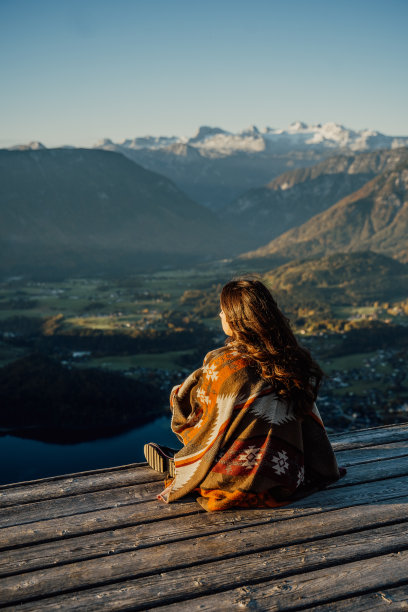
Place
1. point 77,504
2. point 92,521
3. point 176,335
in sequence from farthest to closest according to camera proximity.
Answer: point 176,335 → point 77,504 → point 92,521

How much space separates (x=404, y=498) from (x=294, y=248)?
170796 millimetres

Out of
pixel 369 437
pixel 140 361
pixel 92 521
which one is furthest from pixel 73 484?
Answer: pixel 140 361

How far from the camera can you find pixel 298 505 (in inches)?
176

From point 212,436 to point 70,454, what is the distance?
21636 mm

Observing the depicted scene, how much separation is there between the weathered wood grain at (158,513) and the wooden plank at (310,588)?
2.55 feet

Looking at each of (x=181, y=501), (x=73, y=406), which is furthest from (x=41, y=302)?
(x=181, y=501)

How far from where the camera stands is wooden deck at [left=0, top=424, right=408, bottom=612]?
10.9ft

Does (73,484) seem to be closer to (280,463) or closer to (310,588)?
(280,463)

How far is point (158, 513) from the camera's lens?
14.4 ft

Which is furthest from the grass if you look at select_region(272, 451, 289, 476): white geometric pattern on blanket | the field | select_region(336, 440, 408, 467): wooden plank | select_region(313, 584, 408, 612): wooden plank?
select_region(313, 584, 408, 612): wooden plank

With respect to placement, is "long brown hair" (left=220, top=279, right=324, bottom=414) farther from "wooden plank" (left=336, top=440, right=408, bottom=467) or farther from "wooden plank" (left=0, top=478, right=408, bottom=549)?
"wooden plank" (left=336, top=440, right=408, bottom=467)

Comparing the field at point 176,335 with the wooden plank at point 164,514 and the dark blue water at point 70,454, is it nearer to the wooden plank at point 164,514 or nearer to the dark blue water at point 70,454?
the dark blue water at point 70,454

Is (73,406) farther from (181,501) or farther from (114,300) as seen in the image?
(114,300)

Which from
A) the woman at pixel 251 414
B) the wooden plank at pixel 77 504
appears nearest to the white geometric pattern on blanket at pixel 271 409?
the woman at pixel 251 414
